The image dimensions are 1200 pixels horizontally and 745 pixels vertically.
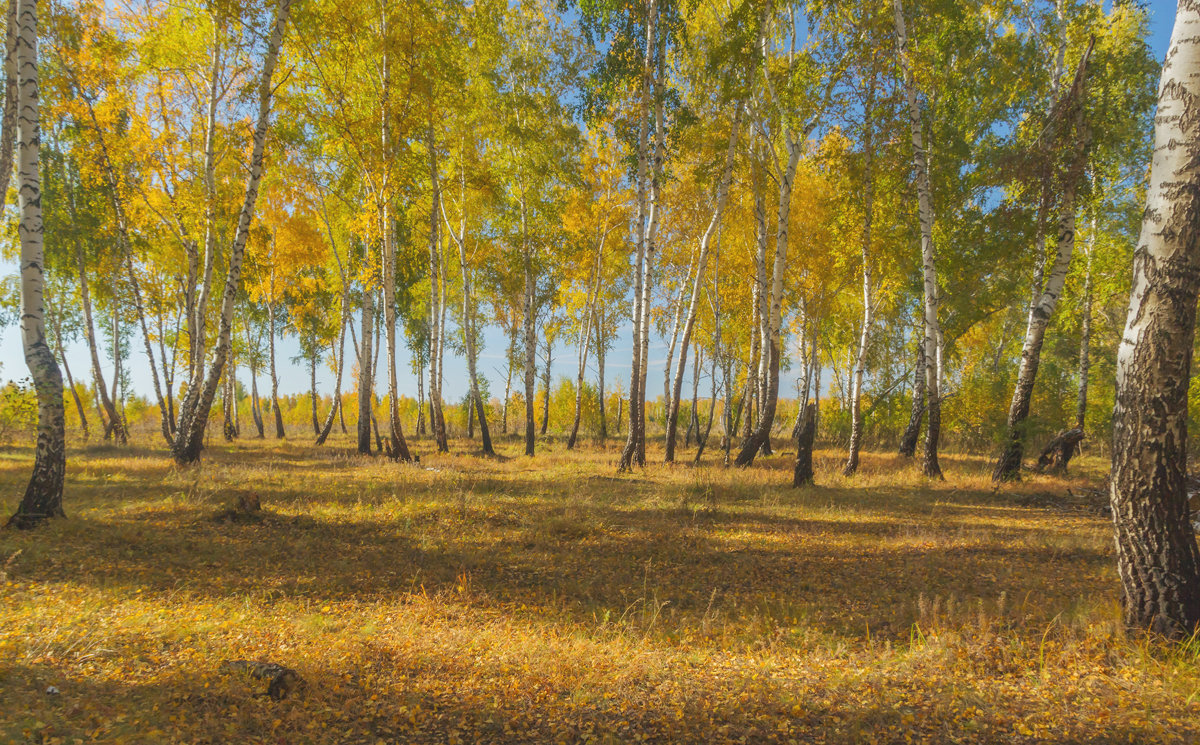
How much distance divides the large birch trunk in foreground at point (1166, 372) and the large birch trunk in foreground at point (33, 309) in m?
10.8

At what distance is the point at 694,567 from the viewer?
634 cm

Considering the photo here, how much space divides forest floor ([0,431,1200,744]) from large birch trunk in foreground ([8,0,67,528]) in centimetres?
66

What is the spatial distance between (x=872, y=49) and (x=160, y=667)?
49.7ft

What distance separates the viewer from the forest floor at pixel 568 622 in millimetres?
3010

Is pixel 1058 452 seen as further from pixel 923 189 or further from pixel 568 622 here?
pixel 568 622

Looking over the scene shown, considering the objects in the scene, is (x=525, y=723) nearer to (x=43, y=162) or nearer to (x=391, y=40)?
(x=391, y=40)

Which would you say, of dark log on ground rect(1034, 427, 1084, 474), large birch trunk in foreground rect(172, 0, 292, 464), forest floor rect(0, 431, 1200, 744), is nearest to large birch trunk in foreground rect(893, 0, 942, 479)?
forest floor rect(0, 431, 1200, 744)

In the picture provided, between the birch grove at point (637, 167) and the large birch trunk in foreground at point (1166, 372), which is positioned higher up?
the birch grove at point (637, 167)

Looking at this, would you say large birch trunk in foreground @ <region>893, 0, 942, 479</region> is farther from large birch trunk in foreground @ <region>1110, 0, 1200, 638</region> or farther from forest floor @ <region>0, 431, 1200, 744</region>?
large birch trunk in foreground @ <region>1110, 0, 1200, 638</region>

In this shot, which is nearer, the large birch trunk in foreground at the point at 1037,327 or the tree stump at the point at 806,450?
the large birch trunk in foreground at the point at 1037,327

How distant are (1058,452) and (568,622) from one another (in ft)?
47.2

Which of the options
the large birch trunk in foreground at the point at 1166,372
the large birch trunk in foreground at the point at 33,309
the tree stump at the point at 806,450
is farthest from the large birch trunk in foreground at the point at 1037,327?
the large birch trunk in foreground at the point at 33,309

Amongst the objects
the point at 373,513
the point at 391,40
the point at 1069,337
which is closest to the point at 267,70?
the point at 391,40

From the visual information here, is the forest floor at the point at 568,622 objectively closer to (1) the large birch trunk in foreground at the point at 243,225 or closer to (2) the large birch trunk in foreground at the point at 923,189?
(1) the large birch trunk in foreground at the point at 243,225
